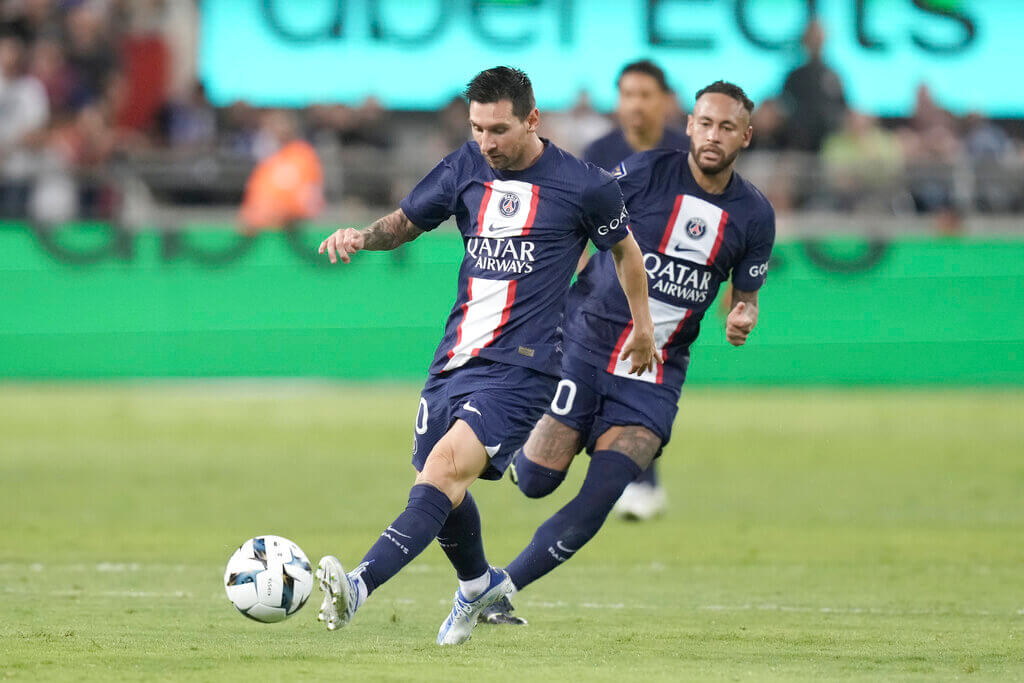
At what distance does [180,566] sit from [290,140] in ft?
32.8

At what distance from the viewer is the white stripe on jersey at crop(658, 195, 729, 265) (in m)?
7.38

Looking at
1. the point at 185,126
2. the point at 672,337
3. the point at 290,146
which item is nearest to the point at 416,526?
the point at 672,337

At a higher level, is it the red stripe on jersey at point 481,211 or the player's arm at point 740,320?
the red stripe on jersey at point 481,211

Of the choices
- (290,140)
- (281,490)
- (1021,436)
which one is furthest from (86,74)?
(1021,436)

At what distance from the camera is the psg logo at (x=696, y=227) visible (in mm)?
7391

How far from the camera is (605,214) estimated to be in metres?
6.31

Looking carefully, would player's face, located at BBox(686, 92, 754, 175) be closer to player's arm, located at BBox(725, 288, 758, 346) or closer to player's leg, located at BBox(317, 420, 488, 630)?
player's arm, located at BBox(725, 288, 758, 346)

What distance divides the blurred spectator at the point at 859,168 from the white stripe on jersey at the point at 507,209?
39.2 ft

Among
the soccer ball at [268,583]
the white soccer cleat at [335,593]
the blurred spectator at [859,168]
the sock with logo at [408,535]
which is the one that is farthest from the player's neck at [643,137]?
the blurred spectator at [859,168]

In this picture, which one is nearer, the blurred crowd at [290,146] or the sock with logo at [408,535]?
the sock with logo at [408,535]

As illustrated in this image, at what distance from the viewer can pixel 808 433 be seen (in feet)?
49.1

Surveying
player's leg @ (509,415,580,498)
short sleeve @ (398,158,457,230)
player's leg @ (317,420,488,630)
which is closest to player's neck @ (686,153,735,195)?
player's leg @ (509,415,580,498)

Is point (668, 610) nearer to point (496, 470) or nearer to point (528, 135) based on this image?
point (496, 470)

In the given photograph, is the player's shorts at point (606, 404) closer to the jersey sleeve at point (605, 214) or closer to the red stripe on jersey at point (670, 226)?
the red stripe on jersey at point (670, 226)
